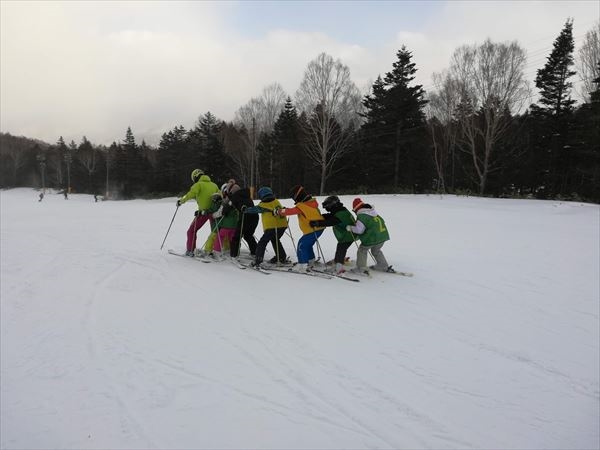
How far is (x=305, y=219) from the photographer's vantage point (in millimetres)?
8078

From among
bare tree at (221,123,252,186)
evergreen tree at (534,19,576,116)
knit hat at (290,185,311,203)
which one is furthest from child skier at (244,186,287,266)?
bare tree at (221,123,252,186)

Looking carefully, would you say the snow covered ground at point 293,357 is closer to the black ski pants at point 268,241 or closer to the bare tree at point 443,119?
the black ski pants at point 268,241

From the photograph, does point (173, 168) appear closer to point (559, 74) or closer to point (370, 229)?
point (559, 74)

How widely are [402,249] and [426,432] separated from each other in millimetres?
8070

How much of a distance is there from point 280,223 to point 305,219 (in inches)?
32.2

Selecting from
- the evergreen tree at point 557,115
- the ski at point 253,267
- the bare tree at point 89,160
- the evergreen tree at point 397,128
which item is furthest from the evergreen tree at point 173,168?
the ski at point 253,267

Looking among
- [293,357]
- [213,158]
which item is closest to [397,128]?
[213,158]

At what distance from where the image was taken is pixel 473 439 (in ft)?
11.4

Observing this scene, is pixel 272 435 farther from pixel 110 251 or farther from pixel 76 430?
pixel 110 251

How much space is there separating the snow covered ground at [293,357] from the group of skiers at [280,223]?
56 cm

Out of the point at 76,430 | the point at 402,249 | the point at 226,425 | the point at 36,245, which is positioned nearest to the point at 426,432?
the point at 226,425

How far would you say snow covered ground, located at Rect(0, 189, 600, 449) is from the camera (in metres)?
3.53

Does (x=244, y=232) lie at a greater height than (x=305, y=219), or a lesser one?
lesser

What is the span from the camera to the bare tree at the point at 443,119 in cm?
3356
